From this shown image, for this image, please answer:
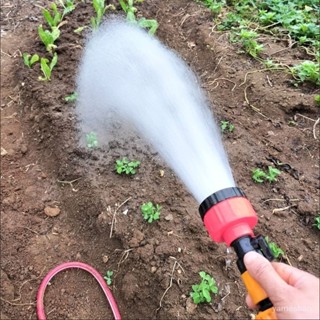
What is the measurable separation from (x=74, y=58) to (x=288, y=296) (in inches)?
96.1

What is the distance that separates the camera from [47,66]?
9.52 feet

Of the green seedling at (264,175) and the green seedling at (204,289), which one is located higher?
the green seedling at (264,175)

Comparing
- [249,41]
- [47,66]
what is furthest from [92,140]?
[249,41]

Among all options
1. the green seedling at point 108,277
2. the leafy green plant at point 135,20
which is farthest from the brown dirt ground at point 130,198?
the leafy green plant at point 135,20

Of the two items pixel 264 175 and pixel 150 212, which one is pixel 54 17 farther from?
pixel 264 175

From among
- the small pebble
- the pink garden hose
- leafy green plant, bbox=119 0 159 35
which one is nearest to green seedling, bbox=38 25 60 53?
leafy green plant, bbox=119 0 159 35

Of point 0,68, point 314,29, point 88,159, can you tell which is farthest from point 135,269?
point 314,29

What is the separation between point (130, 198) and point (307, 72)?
166cm

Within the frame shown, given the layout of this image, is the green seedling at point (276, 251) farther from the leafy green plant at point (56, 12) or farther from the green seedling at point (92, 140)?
the leafy green plant at point (56, 12)

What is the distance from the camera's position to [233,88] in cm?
307

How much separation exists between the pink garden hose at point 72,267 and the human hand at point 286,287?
0.94 metres

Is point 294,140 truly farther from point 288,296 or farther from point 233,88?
point 288,296

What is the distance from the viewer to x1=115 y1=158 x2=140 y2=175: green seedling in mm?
2428

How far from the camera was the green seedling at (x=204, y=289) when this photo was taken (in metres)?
1.97
